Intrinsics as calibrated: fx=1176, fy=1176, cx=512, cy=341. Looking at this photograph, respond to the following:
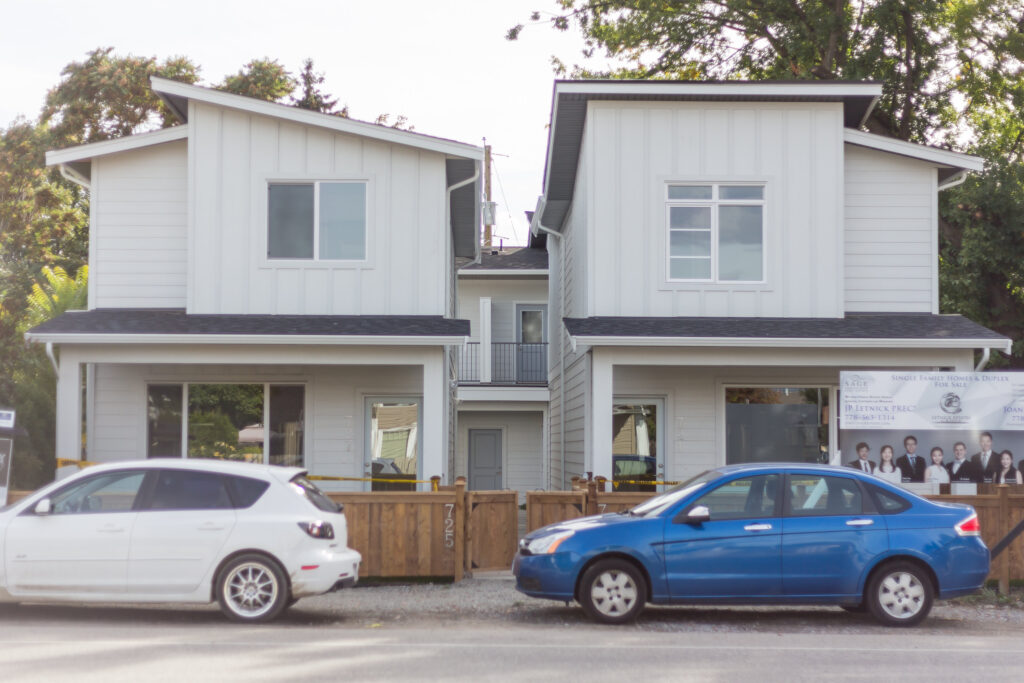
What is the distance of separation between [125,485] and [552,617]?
4.28 m

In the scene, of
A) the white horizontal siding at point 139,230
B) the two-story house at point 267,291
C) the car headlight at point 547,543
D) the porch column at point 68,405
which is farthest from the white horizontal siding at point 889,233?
the porch column at point 68,405

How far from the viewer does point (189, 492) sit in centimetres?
1093

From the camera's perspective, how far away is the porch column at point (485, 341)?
2945cm

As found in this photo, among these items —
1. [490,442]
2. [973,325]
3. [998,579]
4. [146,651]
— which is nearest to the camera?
[146,651]

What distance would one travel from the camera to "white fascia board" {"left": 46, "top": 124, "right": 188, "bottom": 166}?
17406 mm

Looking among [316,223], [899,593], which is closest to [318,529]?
[899,593]

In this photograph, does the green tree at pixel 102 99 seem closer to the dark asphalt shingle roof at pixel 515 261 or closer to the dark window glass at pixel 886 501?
the dark asphalt shingle roof at pixel 515 261

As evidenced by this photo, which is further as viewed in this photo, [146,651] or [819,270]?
[819,270]

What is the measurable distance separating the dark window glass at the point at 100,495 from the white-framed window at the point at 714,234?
894 cm

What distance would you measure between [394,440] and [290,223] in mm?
3767

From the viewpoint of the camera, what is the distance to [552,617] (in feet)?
38.0

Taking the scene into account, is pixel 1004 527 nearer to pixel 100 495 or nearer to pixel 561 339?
pixel 100 495

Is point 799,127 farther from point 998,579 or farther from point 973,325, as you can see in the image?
point 998,579

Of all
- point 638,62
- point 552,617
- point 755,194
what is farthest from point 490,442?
point 552,617
